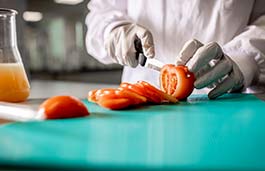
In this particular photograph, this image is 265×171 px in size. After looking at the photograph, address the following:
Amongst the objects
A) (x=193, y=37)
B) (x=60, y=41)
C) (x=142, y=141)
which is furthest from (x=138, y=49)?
(x=60, y=41)

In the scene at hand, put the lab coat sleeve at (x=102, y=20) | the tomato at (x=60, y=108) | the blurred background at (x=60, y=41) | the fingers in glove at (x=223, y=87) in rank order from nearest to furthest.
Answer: the tomato at (x=60, y=108), the fingers in glove at (x=223, y=87), the lab coat sleeve at (x=102, y=20), the blurred background at (x=60, y=41)

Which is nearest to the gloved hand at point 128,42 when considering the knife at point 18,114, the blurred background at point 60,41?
the knife at point 18,114

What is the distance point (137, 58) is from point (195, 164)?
63 centimetres

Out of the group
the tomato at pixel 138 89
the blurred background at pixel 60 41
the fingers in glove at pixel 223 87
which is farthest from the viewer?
the blurred background at pixel 60 41

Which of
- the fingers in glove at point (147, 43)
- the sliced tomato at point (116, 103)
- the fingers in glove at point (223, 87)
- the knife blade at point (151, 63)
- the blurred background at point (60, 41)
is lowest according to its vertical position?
the blurred background at point (60, 41)

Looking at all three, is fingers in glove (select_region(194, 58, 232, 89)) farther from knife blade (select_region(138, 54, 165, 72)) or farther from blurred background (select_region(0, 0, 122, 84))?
blurred background (select_region(0, 0, 122, 84))

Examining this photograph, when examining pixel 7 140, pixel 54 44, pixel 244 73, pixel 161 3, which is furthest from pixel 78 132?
pixel 54 44

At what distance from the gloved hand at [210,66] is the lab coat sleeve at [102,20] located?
0.92ft

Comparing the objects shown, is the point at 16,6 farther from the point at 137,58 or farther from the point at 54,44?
the point at 137,58

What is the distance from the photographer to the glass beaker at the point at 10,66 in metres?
0.75

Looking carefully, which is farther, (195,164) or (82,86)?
(82,86)

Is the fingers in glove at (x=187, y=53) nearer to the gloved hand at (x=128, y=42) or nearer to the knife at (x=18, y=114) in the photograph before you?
the gloved hand at (x=128, y=42)

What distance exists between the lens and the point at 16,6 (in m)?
2.34

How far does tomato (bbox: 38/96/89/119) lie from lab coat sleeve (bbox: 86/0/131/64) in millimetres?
508
